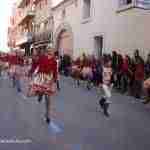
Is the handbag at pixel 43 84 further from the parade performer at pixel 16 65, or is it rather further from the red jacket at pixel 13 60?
the red jacket at pixel 13 60

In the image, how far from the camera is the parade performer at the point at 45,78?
11359 millimetres

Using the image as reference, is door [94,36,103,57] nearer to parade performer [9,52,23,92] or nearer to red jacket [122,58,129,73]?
red jacket [122,58,129,73]

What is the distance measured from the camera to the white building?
2200 centimetres

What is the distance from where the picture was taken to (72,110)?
14039 mm

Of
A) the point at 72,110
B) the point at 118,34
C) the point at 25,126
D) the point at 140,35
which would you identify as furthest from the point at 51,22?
the point at 25,126

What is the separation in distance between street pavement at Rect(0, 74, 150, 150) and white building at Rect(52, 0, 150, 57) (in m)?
4.59

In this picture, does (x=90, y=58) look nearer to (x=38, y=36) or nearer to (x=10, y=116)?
(x=10, y=116)

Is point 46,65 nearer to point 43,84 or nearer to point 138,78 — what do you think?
point 43,84

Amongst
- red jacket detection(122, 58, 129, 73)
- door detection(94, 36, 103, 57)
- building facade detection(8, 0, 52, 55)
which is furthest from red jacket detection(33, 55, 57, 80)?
building facade detection(8, 0, 52, 55)

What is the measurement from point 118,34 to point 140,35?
3101 mm

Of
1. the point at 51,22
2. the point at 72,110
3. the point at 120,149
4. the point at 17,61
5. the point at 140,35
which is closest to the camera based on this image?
the point at 120,149

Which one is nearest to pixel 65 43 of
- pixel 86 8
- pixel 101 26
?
pixel 86 8

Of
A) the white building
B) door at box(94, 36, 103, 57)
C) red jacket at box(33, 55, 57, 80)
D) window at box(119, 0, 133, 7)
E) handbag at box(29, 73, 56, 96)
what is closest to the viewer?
handbag at box(29, 73, 56, 96)

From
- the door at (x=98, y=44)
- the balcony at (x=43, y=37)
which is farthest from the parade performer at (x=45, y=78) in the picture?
the balcony at (x=43, y=37)
